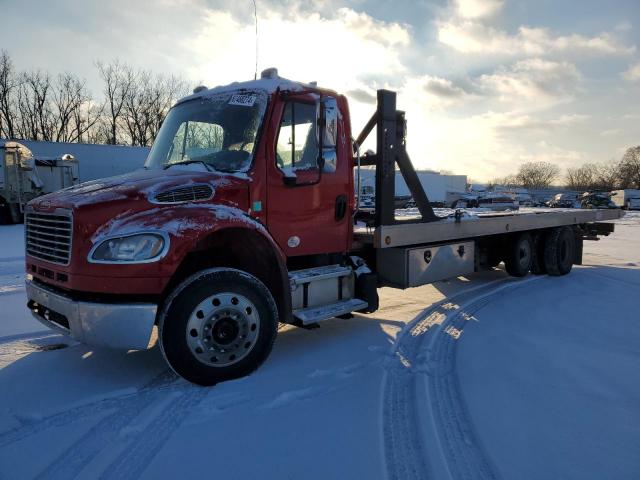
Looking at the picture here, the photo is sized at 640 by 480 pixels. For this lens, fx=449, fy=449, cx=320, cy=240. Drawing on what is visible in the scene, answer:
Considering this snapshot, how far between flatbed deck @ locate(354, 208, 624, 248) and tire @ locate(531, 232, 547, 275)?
14.9 inches

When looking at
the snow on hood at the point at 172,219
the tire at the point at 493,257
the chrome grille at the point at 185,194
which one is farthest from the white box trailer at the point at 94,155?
the snow on hood at the point at 172,219

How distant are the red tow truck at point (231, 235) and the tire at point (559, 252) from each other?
398 cm

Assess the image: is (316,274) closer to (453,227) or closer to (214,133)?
(214,133)

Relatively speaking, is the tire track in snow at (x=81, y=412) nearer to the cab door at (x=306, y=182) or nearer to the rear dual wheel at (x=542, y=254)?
the cab door at (x=306, y=182)

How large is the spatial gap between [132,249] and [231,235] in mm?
882

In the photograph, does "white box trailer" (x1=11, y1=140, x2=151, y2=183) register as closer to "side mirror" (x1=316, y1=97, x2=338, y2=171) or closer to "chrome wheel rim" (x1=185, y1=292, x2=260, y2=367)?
"side mirror" (x1=316, y1=97, x2=338, y2=171)

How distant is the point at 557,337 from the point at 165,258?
421cm

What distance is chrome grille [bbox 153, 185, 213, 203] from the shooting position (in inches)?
146

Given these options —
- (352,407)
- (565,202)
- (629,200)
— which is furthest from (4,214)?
(629,200)

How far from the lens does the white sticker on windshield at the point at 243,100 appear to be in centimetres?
448

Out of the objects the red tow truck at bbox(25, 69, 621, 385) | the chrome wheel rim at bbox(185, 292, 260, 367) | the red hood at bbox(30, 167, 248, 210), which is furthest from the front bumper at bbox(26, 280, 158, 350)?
the red hood at bbox(30, 167, 248, 210)

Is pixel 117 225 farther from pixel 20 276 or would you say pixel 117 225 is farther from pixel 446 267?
pixel 20 276

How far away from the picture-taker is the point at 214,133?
4586mm

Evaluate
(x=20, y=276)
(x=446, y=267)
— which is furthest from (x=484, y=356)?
(x=20, y=276)
